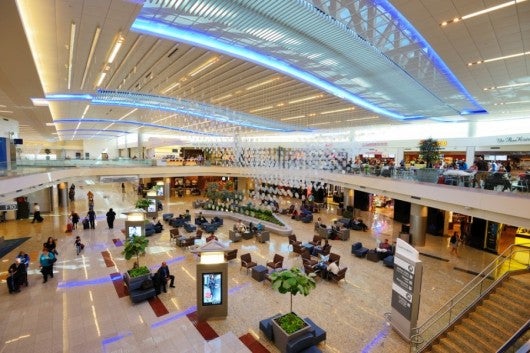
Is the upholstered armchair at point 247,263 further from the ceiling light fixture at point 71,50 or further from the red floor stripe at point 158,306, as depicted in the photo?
the ceiling light fixture at point 71,50

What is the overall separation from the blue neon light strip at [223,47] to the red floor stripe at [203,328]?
8428mm

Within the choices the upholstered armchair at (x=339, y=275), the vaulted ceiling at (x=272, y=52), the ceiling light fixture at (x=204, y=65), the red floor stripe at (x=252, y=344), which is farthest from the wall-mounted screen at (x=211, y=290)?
the ceiling light fixture at (x=204, y=65)

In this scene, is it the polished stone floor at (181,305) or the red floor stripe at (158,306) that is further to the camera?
the red floor stripe at (158,306)

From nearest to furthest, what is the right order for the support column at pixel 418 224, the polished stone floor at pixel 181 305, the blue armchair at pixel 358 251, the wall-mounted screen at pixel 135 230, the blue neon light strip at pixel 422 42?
the polished stone floor at pixel 181 305
the blue neon light strip at pixel 422 42
the blue armchair at pixel 358 251
the wall-mounted screen at pixel 135 230
the support column at pixel 418 224

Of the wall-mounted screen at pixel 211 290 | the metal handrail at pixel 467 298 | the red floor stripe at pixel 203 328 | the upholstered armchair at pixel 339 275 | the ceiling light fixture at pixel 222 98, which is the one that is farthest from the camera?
the ceiling light fixture at pixel 222 98

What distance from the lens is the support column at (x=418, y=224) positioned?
1537 centimetres

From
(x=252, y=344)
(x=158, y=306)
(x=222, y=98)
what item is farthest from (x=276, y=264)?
(x=222, y=98)

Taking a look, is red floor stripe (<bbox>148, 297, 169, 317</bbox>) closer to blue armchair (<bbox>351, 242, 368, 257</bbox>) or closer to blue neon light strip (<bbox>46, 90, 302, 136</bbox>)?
blue armchair (<bbox>351, 242, 368, 257</bbox>)

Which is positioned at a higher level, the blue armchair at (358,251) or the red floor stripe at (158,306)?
the blue armchair at (358,251)

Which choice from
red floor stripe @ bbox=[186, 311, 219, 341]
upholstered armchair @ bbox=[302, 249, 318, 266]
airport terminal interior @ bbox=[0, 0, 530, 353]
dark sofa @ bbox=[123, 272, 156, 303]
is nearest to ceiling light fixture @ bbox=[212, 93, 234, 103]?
airport terminal interior @ bbox=[0, 0, 530, 353]

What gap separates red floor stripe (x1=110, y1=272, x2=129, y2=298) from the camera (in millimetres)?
9613

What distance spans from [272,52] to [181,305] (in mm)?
9194

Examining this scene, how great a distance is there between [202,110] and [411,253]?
58.9 ft

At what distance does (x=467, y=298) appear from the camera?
7.67 meters
